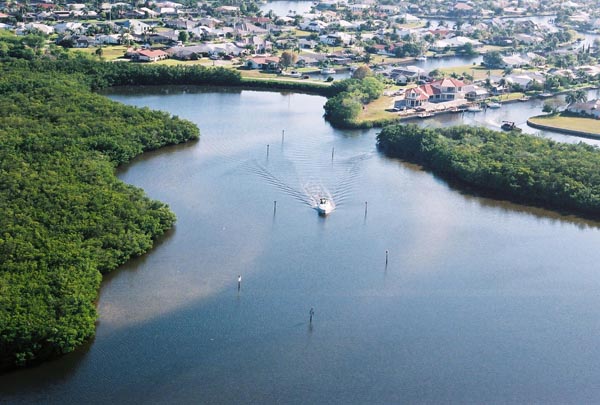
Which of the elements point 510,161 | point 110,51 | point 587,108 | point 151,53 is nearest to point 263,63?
point 151,53

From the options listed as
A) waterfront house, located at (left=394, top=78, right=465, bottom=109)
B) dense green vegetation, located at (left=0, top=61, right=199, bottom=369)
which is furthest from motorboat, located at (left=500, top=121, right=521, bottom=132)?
dense green vegetation, located at (left=0, top=61, right=199, bottom=369)

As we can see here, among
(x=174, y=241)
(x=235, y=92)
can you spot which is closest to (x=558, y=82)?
(x=235, y=92)

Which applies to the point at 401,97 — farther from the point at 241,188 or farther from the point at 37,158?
the point at 37,158

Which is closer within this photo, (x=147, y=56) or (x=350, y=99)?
(x=350, y=99)

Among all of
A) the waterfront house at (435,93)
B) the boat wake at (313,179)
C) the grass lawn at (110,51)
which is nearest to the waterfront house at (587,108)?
the waterfront house at (435,93)

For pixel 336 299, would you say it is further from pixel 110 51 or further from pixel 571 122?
pixel 110 51

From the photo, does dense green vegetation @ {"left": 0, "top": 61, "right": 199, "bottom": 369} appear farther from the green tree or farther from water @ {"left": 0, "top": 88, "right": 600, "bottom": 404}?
the green tree
